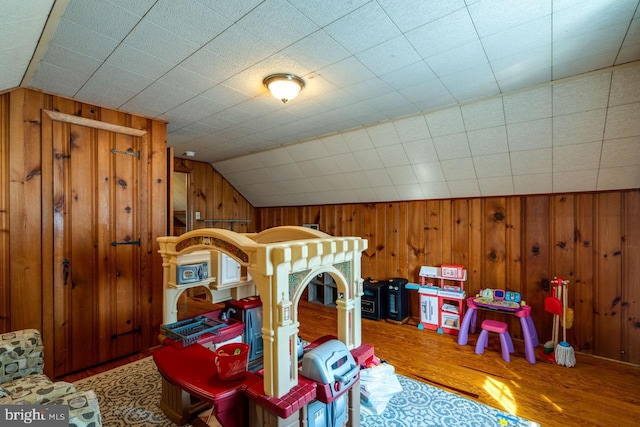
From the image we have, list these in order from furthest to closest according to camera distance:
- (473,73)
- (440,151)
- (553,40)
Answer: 1. (440,151)
2. (473,73)
3. (553,40)

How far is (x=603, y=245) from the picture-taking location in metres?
3.02

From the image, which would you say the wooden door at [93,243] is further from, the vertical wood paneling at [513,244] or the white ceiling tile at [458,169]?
the vertical wood paneling at [513,244]

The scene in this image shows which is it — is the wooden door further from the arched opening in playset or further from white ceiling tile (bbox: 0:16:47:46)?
the arched opening in playset

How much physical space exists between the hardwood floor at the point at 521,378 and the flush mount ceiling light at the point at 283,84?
2.62 m

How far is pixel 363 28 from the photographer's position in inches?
66.5

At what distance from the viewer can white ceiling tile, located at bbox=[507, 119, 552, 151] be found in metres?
2.69

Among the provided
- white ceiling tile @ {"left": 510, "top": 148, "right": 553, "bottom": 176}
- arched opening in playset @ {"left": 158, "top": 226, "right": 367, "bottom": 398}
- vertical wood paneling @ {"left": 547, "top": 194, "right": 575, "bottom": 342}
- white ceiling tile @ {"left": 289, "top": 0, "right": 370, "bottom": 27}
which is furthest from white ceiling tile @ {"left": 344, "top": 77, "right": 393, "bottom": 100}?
vertical wood paneling @ {"left": 547, "top": 194, "right": 575, "bottom": 342}

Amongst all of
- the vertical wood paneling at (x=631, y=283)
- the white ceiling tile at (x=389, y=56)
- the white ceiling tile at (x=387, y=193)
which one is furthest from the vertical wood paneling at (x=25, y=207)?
the vertical wood paneling at (x=631, y=283)

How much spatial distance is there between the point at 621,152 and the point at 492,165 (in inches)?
38.9

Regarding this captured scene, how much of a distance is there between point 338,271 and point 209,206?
406 cm

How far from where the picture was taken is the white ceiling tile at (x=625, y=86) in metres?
2.13

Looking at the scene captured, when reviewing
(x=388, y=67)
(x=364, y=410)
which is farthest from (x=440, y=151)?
(x=364, y=410)

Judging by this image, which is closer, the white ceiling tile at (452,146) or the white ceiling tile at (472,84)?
the white ceiling tile at (472,84)

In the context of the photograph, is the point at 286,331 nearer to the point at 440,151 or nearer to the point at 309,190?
the point at 440,151
